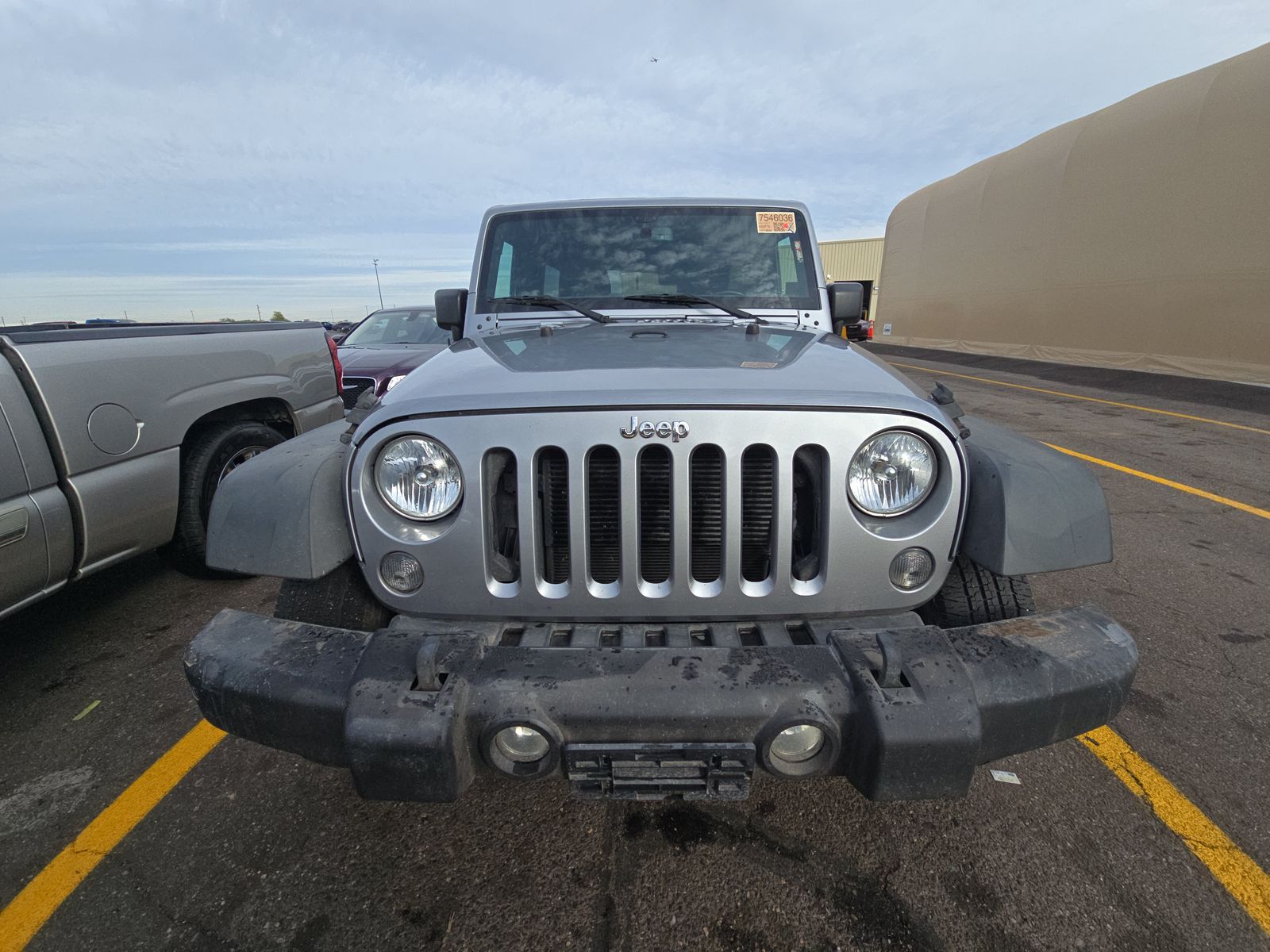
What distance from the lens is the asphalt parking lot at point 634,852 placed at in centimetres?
162

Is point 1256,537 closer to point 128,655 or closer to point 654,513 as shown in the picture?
point 654,513

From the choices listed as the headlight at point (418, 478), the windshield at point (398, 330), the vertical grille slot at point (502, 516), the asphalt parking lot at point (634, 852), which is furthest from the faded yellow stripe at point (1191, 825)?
the windshield at point (398, 330)

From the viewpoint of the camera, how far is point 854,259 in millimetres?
40438

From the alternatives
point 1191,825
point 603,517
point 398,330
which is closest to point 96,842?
point 603,517

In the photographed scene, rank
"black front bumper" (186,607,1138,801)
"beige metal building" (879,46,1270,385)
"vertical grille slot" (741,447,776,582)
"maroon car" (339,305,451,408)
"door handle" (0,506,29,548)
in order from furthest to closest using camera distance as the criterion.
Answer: "beige metal building" (879,46,1270,385)
"maroon car" (339,305,451,408)
"door handle" (0,506,29,548)
"vertical grille slot" (741,447,776,582)
"black front bumper" (186,607,1138,801)

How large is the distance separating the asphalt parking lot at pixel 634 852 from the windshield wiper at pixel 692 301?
1848mm

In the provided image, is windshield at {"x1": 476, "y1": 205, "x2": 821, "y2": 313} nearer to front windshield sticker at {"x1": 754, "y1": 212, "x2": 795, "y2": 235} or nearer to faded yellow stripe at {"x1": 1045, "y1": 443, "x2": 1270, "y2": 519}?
front windshield sticker at {"x1": 754, "y1": 212, "x2": 795, "y2": 235}

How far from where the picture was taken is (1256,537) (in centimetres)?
421

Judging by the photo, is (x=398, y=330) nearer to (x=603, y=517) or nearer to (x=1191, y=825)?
(x=603, y=517)

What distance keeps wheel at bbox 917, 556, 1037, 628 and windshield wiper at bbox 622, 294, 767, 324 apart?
142cm

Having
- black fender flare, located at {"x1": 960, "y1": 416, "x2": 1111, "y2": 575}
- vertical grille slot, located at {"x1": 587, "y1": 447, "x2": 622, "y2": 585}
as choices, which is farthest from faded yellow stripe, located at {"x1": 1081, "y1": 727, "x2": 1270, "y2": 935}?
vertical grille slot, located at {"x1": 587, "y1": 447, "x2": 622, "y2": 585}

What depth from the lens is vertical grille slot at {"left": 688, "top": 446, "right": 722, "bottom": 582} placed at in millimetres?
1696

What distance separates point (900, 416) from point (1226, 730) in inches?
75.1

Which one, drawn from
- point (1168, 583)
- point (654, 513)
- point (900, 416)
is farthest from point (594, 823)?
point (1168, 583)
